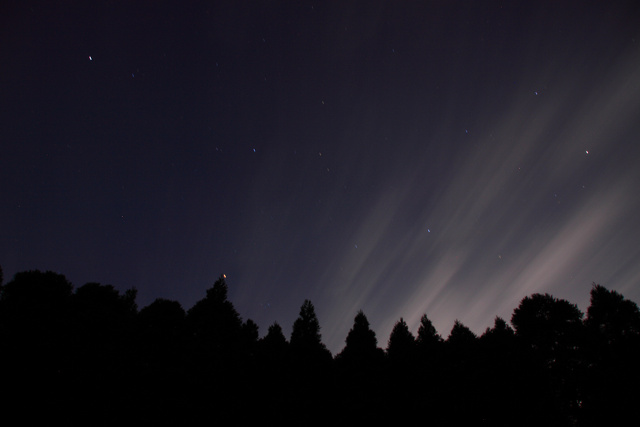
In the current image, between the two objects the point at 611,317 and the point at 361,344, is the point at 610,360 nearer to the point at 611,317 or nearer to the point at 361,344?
the point at 611,317

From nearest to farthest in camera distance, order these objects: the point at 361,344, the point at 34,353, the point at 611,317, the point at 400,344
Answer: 1. the point at 34,353
2. the point at 611,317
3. the point at 361,344
4. the point at 400,344

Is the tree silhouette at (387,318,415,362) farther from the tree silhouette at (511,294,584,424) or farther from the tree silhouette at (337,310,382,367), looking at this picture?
the tree silhouette at (511,294,584,424)

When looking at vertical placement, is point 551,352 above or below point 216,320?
below

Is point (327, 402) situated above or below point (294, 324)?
below

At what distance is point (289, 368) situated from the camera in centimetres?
3303

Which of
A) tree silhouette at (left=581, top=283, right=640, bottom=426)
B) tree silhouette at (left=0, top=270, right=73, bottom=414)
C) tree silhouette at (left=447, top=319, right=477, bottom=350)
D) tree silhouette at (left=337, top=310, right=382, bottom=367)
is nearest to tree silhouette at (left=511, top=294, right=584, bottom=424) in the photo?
tree silhouette at (left=581, top=283, right=640, bottom=426)

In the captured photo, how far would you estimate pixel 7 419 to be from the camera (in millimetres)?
20547

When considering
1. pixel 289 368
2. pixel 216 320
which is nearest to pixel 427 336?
pixel 289 368

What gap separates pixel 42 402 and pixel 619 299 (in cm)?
5498

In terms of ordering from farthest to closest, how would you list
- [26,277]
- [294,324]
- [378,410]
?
[294,324] → [26,277] → [378,410]

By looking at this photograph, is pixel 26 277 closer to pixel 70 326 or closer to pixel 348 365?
pixel 70 326

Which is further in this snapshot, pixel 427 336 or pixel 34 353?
pixel 427 336

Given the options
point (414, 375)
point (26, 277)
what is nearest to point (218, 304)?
point (26, 277)

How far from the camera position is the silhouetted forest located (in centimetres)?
2433
